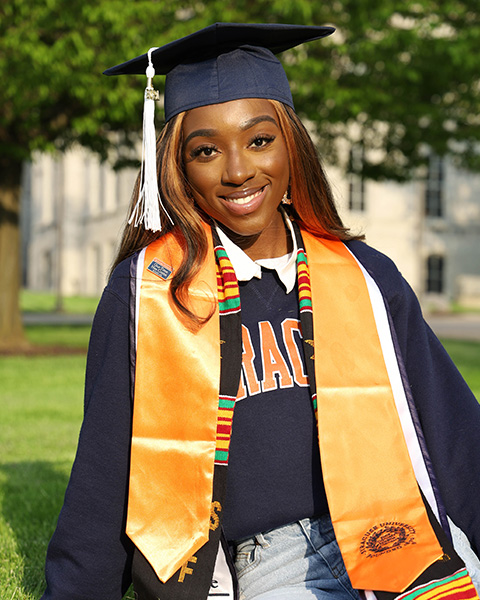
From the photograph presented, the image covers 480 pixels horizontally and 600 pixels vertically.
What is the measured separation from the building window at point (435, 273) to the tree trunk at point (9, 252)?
24.1 meters

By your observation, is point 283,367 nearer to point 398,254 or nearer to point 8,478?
point 8,478

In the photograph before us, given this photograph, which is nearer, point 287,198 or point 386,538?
point 386,538

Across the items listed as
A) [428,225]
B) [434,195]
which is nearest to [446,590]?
[428,225]

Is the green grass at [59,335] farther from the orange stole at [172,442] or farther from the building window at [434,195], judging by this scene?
the building window at [434,195]

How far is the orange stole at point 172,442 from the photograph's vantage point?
197cm

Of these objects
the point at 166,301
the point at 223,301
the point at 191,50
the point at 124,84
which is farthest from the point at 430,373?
the point at 124,84

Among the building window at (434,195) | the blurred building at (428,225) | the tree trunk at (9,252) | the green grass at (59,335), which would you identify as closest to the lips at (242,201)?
the tree trunk at (9,252)

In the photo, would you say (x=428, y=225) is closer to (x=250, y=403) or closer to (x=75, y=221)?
(x=75, y=221)

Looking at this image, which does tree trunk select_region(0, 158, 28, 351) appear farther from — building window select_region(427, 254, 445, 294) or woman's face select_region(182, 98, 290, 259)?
building window select_region(427, 254, 445, 294)

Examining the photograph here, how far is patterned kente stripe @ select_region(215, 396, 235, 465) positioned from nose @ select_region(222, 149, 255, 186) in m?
0.59

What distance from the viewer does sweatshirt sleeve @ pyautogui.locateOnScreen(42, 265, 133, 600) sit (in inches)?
79.1

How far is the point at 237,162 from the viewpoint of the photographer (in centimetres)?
215

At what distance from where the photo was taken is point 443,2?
10359 mm

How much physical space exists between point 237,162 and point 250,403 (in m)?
0.65
